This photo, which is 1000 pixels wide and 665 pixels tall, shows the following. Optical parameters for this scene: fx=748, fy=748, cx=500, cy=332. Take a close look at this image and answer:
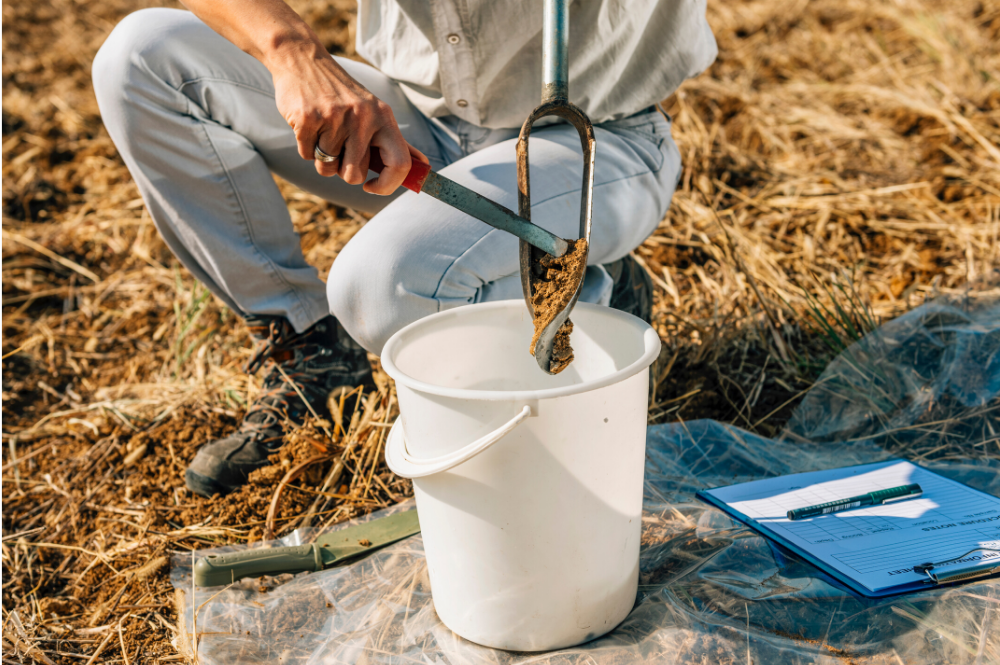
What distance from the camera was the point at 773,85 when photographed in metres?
2.72

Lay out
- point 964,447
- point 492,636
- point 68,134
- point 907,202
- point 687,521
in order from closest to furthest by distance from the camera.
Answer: point 492,636 < point 687,521 < point 964,447 < point 907,202 < point 68,134

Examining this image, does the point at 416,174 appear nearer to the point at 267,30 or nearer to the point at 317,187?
the point at 267,30

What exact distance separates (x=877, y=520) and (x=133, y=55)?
1356 millimetres

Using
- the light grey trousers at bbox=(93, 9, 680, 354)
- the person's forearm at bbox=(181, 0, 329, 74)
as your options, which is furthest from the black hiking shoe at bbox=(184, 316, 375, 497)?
the person's forearm at bbox=(181, 0, 329, 74)

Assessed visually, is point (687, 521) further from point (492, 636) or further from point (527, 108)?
point (527, 108)

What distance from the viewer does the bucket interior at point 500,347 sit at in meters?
0.93

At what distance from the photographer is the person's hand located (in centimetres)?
88

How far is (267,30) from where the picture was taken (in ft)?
3.16

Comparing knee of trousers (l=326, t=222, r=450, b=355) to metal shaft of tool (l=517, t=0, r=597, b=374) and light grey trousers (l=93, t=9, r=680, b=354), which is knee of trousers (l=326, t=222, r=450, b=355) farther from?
metal shaft of tool (l=517, t=0, r=597, b=374)

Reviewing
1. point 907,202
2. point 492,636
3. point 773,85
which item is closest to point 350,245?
point 492,636

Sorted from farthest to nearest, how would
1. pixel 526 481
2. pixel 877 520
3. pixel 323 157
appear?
pixel 877 520
pixel 323 157
pixel 526 481

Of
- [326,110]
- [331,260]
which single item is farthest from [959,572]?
[331,260]

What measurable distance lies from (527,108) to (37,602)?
1.08m

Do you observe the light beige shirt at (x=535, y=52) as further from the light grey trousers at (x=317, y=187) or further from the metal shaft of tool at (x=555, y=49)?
the metal shaft of tool at (x=555, y=49)
